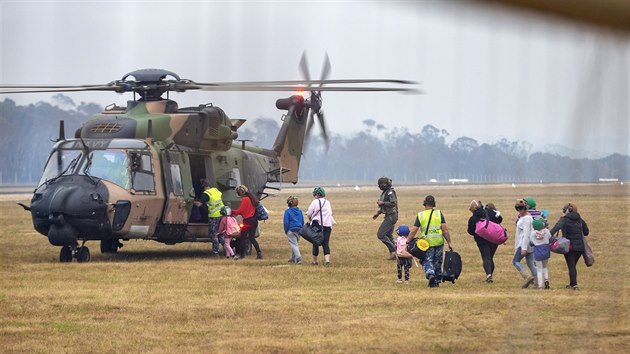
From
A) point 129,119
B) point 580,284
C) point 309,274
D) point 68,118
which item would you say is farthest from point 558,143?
point 68,118

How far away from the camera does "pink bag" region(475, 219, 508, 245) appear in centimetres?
1747

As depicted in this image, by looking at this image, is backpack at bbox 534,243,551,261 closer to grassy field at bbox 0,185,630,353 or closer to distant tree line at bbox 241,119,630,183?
grassy field at bbox 0,185,630,353

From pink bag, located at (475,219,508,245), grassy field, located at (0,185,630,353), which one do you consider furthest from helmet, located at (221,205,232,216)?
pink bag, located at (475,219,508,245)

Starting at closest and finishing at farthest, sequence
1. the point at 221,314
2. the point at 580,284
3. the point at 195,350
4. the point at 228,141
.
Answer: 1. the point at 195,350
2. the point at 221,314
3. the point at 580,284
4. the point at 228,141

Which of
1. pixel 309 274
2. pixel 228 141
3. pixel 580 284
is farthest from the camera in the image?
pixel 228 141

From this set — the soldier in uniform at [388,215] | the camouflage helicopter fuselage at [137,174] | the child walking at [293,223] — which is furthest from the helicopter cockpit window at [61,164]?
the soldier in uniform at [388,215]

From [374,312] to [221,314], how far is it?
1.89 meters

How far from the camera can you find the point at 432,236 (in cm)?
1655

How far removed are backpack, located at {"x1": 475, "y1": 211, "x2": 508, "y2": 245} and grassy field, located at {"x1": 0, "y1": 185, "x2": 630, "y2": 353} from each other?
709 millimetres

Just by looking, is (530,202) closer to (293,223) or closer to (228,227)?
(293,223)

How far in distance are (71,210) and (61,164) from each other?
138 centimetres

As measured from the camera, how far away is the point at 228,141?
2378 centimetres

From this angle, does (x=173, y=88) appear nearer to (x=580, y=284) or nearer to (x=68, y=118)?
(x=580, y=284)

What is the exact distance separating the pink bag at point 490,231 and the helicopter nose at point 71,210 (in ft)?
22.8
